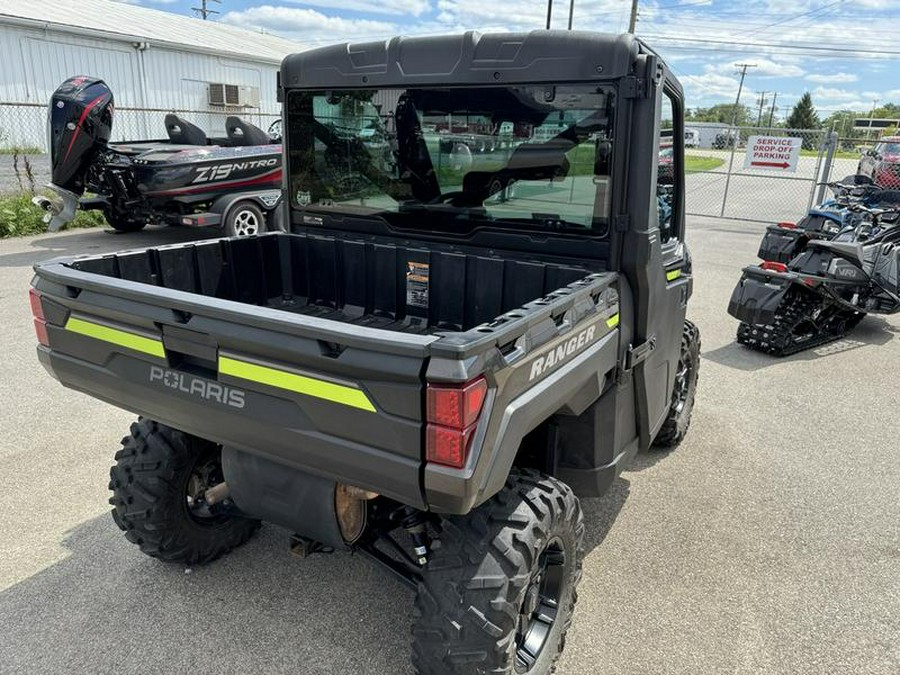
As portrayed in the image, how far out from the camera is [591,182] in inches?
111

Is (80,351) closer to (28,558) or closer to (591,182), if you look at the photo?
(28,558)

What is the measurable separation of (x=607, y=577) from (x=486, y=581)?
1.19m

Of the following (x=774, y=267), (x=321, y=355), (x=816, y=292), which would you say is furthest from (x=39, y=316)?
(x=816, y=292)

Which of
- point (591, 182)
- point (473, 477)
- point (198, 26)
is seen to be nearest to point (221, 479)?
point (473, 477)

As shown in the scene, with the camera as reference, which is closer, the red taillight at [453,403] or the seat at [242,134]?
the red taillight at [453,403]

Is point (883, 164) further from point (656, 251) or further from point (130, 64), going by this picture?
point (130, 64)

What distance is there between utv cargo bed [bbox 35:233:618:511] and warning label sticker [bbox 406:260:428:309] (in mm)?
32

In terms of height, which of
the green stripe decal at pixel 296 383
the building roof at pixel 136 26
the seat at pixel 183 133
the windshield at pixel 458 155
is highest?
the building roof at pixel 136 26

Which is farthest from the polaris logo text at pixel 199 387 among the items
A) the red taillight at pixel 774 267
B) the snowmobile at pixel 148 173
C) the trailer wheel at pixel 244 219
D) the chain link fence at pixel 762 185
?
the chain link fence at pixel 762 185

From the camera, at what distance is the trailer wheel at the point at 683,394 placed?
4164 millimetres

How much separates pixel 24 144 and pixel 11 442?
45.4 feet

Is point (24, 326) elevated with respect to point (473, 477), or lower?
lower

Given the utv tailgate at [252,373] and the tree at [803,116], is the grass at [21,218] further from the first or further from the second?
the tree at [803,116]

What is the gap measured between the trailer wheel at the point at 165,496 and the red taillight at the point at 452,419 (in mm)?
1575
